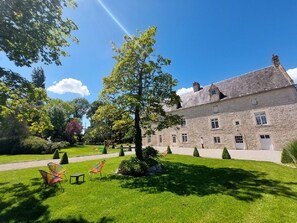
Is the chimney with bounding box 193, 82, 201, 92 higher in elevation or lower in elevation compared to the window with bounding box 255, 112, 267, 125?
higher

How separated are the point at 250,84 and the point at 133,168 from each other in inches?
825

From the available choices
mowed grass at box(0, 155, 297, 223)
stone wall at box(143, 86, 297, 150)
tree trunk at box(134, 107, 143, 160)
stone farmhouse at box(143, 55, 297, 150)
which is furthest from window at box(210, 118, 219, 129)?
tree trunk at box(134, 107, 143, 160)

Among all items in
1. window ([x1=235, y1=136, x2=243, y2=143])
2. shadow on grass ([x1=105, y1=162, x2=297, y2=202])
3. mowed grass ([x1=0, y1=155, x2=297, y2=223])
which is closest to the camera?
mowed grass ([x1=0, y1=155, x2=297, y2=223])

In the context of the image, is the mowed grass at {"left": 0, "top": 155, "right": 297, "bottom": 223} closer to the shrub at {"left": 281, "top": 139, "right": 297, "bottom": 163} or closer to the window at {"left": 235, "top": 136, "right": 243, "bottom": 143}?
the shrub at {"left": 281, "top": 139, "right": 297, "bottom": 163}

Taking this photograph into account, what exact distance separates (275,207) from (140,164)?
20.9 feet

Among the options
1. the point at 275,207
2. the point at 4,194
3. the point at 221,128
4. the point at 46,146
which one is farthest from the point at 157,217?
the point at 46,146

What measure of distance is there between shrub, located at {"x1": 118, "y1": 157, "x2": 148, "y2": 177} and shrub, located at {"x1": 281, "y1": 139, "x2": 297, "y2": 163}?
32.8 feet

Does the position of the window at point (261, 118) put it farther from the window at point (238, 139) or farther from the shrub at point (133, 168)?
the shrub at point (133, 168)

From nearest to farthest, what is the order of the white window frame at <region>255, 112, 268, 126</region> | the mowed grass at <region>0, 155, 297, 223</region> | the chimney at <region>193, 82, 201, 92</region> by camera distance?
the mowed grass at <region>0, 155, 297, 223</region>, the white window frame at <region>255, 112, 268, 126</region>, the chimney at <region>193, 82, 201, 92</region>

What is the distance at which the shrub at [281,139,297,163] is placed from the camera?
37.0 feet

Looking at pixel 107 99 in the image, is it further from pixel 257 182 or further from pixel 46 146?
pixel 46 146

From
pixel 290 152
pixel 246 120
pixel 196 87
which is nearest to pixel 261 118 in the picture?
pixel 246 120

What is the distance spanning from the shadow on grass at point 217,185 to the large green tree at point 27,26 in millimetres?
6541

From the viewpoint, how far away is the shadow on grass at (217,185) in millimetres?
6460
